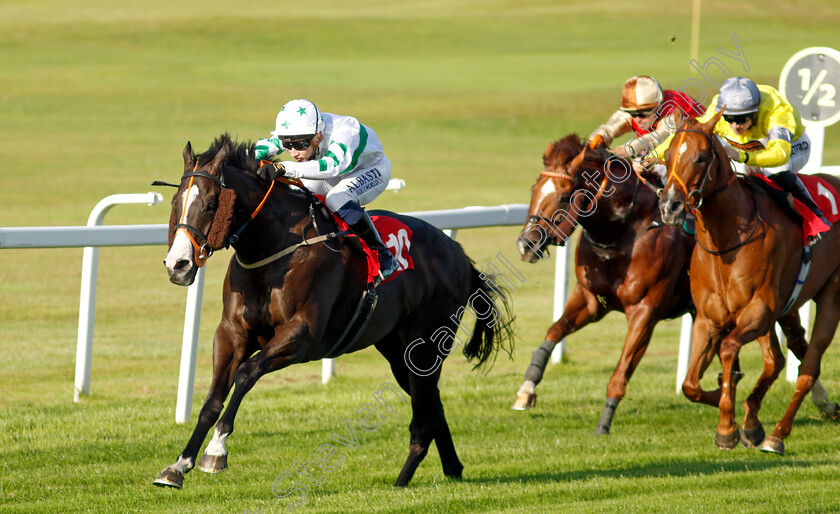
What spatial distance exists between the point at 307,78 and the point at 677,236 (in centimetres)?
2755

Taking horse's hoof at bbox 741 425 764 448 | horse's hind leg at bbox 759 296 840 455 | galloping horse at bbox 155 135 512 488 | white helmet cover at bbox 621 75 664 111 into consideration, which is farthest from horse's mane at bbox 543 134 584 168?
horse's hoof at bbox 741 425 764 448

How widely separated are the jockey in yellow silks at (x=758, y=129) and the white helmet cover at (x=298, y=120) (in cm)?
215

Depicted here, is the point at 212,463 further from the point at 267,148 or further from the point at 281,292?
the point at 267,148

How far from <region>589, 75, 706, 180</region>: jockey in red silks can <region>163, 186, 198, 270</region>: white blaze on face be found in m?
3.23

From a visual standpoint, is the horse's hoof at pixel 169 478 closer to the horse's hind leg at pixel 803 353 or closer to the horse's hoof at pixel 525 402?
the horse's hoof at pixel 525 402

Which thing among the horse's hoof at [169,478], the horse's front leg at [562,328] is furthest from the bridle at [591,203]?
the horse's hoof at [169,478]

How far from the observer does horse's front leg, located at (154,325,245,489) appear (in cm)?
459

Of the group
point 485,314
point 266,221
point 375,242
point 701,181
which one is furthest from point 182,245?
point 701,181

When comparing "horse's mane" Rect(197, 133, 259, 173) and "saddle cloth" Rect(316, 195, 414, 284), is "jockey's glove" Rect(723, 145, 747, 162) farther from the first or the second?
"horse's mane" Rect(197, 133, 259, 173)

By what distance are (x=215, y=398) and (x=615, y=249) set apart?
3.11 m

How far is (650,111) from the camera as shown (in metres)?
7.00

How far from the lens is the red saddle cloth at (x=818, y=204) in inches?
257

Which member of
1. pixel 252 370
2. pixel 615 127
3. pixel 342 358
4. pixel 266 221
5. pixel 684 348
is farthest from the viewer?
pixel 342 358

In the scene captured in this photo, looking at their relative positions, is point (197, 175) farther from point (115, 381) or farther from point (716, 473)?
point (115, 381)
